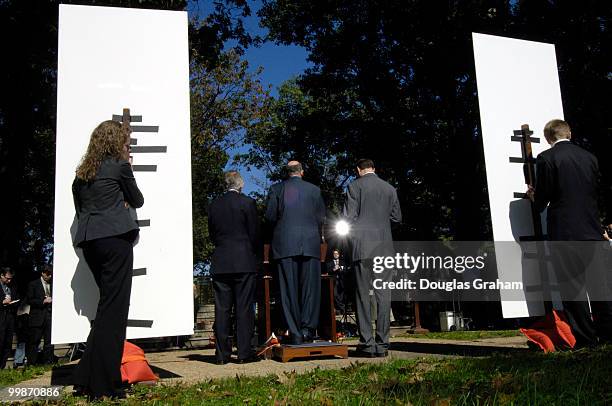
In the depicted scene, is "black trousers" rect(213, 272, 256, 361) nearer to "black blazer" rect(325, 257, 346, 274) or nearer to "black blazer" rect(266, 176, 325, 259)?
"black blazer" rect(266, 176, 325, 259)

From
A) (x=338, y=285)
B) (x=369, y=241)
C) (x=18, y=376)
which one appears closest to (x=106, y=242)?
(x=369, y=241)

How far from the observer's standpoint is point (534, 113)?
632 centimetres

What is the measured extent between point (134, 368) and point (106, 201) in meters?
1.41

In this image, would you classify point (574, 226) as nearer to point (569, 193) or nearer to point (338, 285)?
point (569, 193)

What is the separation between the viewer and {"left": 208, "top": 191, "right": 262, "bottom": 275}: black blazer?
20.5 feet

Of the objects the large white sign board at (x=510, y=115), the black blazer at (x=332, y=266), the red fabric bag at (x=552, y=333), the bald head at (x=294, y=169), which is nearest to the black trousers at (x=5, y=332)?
the black blazer at (x=332, y=266)

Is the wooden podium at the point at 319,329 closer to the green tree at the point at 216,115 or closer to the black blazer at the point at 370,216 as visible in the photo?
the black blazer at the point at 370,216

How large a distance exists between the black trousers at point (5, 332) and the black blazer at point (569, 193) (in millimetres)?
10634

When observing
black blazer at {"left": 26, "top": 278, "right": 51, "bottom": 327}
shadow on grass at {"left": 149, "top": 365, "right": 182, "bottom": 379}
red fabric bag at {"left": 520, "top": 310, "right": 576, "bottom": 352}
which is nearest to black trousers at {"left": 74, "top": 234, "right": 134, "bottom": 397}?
shadow on grass at {"left": 149, "top": 365, "right": 182, "bottom": 379}

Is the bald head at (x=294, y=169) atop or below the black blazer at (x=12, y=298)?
atop

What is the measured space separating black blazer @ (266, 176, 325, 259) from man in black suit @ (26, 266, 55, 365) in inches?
301

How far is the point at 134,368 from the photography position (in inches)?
179

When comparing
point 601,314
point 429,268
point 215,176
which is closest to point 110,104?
point 601,314

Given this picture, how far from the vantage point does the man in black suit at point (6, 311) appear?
11.5 meters
